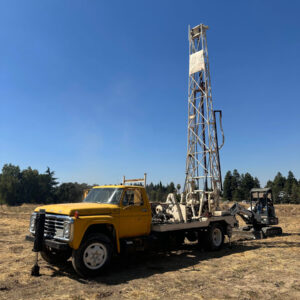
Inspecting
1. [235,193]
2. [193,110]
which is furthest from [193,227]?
[235,193]

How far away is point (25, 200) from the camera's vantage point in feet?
239

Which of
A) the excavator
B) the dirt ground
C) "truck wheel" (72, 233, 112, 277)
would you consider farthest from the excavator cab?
"truck wheel" (72, 233, 112, 277)

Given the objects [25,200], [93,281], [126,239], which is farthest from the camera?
[25,200]

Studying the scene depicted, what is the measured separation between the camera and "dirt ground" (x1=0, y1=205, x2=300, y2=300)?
5.83 m

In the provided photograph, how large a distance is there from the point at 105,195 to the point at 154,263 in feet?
8.52

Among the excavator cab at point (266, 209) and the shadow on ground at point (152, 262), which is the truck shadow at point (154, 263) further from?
the excavator cab at point (266, 209)

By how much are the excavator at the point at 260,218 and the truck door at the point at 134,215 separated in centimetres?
634

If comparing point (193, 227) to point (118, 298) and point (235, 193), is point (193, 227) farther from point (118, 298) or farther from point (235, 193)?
point (235, 193)

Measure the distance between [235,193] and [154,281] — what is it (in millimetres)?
83422

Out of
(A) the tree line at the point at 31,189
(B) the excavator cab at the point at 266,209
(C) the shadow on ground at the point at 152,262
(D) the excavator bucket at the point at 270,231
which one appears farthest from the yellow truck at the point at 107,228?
(A) the tree line at the point at 31,189

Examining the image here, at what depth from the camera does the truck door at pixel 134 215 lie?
798cm

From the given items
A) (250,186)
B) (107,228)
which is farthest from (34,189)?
(107,228)

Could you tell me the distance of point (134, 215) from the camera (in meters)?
8.25

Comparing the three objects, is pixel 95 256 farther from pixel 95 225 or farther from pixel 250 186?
pixel 250 186
